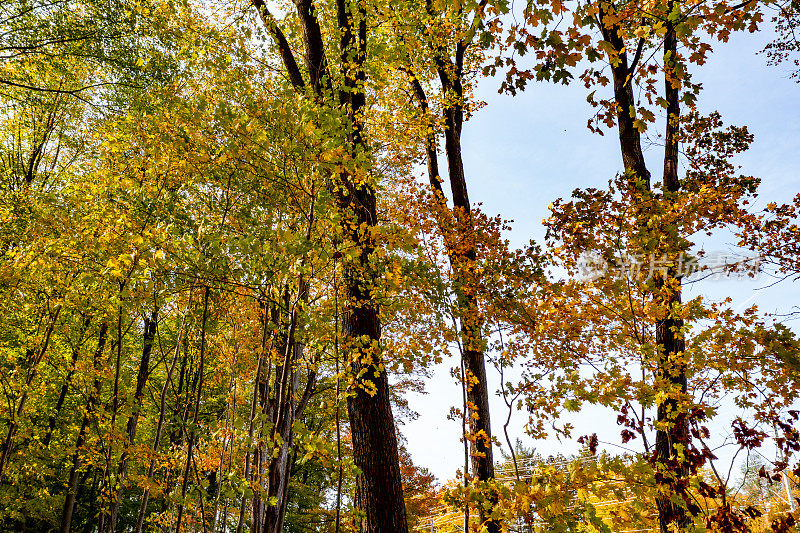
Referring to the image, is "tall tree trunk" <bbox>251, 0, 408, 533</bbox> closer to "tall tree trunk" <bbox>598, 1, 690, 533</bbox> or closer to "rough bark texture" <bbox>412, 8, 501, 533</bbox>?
A: "rough bark texture" <bbox>412, 8, 501, 533</bbox>

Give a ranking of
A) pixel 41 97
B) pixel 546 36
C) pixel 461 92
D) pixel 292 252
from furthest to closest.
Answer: pixel 41 97 < pixel 461 92 < pixel 292 252 < pixel 546 36

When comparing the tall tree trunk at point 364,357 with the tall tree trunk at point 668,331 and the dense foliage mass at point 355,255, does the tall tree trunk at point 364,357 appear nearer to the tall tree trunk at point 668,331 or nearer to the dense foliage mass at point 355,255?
the dense foliage mass at point 355,255

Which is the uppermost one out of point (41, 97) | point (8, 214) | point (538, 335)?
point (41, 97)

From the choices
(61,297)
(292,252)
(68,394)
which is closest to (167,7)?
(61,297)

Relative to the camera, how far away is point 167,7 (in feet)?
22.2

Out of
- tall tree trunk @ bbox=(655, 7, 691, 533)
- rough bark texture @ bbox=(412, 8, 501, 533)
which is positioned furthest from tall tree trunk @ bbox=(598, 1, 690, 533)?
rough bark texture @ bbox=(412, 8, 501, 533)

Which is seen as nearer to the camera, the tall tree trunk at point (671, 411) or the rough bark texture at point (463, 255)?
the tall tree trunk at point (671, 411)

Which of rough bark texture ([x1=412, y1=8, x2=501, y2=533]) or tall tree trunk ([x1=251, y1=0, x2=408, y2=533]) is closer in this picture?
tall tree trunk ([x1=251, y1=0, x2=408, y2=533])

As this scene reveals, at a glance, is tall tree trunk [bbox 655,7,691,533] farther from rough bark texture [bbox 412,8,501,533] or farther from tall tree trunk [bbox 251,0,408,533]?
tall tree trunk [bbox 251,0,408,533]

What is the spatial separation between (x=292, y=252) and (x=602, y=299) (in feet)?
13.9

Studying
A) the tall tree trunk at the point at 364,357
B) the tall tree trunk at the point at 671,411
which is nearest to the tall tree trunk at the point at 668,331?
the tall tree trunk at the point at 671,411

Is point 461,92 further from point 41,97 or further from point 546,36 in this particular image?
point 41,97

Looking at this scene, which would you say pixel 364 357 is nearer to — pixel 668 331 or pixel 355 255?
pixel 355 255

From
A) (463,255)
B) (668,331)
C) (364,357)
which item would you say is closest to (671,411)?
(668,331)
